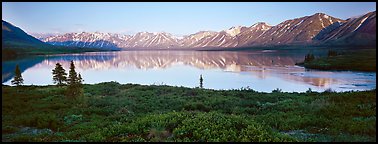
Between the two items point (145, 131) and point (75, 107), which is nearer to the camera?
point (145, 131)

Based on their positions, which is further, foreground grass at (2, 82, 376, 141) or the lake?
the lake

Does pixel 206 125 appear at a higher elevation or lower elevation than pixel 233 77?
lower

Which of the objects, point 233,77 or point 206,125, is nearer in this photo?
point 206,125

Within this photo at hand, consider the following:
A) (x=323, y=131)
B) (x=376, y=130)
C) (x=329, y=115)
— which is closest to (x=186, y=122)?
(x=323, y=131)

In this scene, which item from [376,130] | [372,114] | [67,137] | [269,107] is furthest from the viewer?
[269,107]

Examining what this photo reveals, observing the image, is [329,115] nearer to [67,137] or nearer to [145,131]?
[145,131]

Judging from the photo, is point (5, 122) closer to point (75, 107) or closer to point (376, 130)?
point (75, 107)

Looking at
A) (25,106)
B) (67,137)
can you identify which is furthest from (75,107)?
(67,137)

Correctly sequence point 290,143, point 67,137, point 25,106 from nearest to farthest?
point 290,143, point 67,137, point 25,106

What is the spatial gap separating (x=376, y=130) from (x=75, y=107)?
2038 cm

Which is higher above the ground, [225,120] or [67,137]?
[225,120]

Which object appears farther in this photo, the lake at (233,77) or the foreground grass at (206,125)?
the lake at (233,77)

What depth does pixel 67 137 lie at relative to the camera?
13492 millimetres

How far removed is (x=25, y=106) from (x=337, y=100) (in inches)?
973
